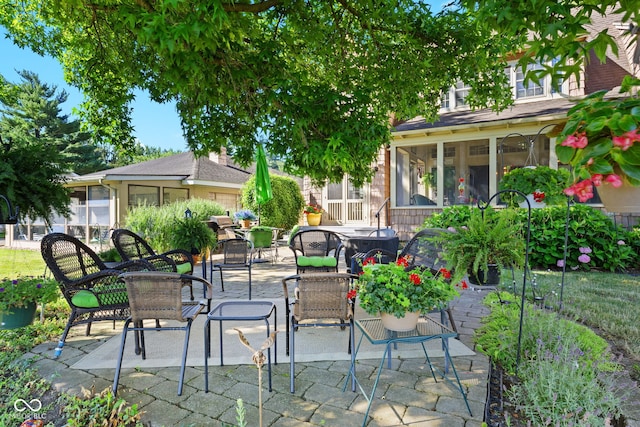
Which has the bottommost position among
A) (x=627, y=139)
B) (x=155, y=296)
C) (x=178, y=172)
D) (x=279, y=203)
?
(x=155, y=296)

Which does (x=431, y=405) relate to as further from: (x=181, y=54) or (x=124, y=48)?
(x=124, y=48)

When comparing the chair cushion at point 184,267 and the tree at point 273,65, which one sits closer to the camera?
the tree at point 273,65

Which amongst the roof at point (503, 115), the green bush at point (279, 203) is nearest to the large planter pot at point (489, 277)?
the roof at point (503, 115)

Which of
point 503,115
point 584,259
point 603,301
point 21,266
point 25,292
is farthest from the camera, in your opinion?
point 503,115

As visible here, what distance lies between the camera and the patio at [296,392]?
2184mm

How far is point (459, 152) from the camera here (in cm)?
1280

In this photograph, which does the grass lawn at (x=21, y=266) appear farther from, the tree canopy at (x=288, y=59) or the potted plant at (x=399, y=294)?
the potted plant at (x=399, y=294)

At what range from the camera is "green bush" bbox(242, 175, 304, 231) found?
41.8 ft

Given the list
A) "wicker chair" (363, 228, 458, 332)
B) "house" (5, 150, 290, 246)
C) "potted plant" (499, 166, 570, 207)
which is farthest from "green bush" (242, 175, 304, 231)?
"potted plant" (499, 166, 570, 207)

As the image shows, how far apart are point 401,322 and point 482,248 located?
34.1 inches

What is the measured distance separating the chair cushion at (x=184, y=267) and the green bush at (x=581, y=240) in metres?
4.89

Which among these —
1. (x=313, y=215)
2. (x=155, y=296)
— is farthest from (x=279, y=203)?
(x=155, y=296)

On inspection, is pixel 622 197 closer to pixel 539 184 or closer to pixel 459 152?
pixel 539 184

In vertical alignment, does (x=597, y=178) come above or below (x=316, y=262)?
above
